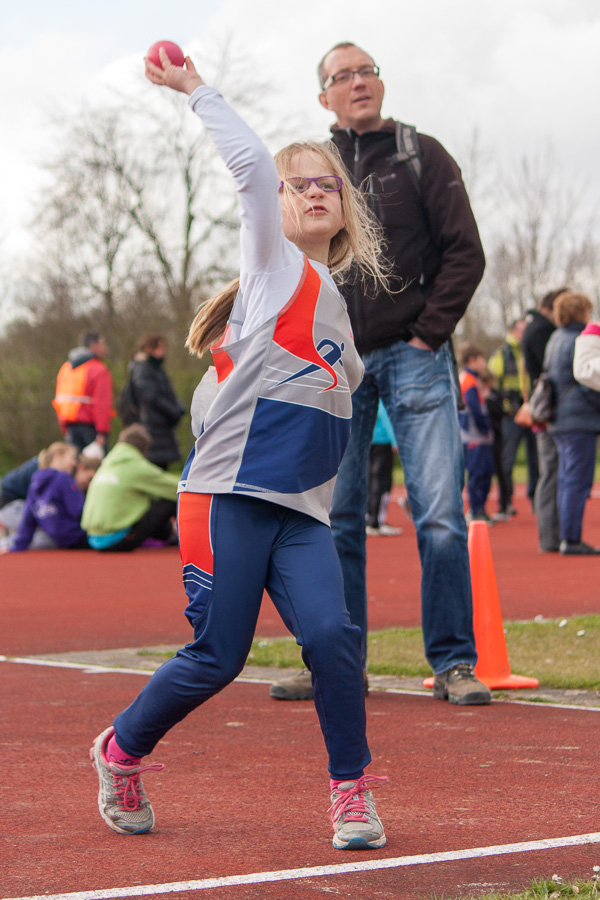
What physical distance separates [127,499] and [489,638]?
736 cm

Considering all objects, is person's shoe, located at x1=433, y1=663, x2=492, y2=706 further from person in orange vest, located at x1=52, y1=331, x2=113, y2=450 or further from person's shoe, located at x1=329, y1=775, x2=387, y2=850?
person in orange vest, located at x1=52, y1=331, x2=113, y2=450

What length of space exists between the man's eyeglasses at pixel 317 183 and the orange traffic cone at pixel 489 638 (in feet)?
8.29

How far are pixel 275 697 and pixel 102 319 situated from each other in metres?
26.3

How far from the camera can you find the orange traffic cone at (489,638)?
210 inches

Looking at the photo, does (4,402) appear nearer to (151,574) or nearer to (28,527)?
(28,527)

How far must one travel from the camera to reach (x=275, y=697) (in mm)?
5191

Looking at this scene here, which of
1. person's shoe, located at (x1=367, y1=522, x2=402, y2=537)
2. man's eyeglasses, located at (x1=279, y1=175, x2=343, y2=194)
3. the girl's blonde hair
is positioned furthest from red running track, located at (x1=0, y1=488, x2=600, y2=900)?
person's shoe, located at (x1=367, y1=522, x2=402, y2=537)

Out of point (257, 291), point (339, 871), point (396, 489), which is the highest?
point (257, 291)

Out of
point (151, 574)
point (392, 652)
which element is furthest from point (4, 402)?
point (392, 652)

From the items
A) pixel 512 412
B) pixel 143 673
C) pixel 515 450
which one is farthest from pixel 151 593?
pixel 515 450

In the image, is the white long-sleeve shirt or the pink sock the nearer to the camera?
the white long-sleeve shirt

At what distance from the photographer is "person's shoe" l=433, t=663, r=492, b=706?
4.96 m

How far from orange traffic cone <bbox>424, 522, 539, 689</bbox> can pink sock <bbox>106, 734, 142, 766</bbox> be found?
227cm

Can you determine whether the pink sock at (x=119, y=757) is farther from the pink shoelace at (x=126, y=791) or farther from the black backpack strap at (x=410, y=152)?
the black backpack strap at (x=410, y=152)
